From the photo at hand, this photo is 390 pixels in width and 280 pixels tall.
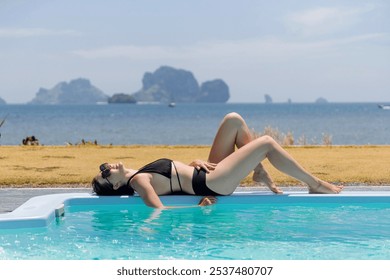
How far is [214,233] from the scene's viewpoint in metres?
5.36

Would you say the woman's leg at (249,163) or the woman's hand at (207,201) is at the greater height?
the woman's leg at (249,163)

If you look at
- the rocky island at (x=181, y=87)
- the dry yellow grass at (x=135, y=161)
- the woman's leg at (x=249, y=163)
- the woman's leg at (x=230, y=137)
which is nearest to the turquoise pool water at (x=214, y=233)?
the woman's leg at (x=249, y=163)

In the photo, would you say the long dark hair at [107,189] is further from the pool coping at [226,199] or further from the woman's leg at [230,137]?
the woman's leg at [230,137]

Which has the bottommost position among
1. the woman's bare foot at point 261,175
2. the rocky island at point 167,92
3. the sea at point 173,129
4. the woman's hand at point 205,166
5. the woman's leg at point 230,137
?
the sea at point 173,129

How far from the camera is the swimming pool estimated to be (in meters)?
4.79

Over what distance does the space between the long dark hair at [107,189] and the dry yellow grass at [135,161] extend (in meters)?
2.15

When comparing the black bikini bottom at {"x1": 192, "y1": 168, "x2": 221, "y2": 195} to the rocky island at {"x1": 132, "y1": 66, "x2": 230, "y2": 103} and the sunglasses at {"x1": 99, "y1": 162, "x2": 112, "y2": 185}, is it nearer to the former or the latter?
the sunglasses at {"x1": 99, "y1": 162, "x2": 112, "y2": 185}

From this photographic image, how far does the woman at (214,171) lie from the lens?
6.04m

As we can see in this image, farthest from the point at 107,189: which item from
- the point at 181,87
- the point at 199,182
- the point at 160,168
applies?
the point at 181,87

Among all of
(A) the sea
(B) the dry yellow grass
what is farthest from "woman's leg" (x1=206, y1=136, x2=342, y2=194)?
(A) the sea
